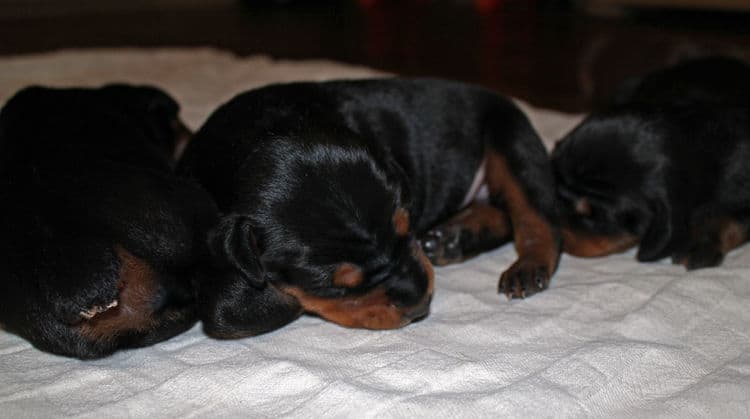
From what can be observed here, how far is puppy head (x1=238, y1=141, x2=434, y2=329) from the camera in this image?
2.79 meters

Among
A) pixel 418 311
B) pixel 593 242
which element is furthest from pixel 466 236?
pixel 418 311

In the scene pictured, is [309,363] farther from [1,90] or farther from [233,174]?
[1,90]

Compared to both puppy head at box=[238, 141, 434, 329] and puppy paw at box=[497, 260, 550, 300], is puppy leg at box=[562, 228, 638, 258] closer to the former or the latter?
puppy paw at box=[497, 260, 550, 300]

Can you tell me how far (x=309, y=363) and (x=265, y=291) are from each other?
330mm

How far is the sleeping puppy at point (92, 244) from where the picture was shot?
2701mm

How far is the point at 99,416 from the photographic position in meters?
2.56

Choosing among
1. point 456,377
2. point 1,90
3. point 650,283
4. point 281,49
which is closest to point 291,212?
point 456,377

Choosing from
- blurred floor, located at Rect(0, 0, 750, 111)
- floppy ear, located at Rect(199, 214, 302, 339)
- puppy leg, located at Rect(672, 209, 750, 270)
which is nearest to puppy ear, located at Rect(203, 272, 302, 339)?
floppy ear, located at Rect(199, 214, 302, 339)

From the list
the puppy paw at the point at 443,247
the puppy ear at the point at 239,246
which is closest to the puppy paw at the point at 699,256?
the puppy paw at the point at 443,247

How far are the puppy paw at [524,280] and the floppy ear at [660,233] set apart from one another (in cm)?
59

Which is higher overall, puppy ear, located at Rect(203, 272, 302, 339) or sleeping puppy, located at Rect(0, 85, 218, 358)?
sleeping puppy, located at Rect(0, 85, 218, 358)

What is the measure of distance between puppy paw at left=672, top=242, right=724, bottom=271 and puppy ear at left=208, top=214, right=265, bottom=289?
2.00 metres

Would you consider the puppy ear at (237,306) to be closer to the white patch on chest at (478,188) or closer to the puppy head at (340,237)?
the puppy head at (340,237)

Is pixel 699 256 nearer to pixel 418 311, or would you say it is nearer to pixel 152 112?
pixel 418 311
